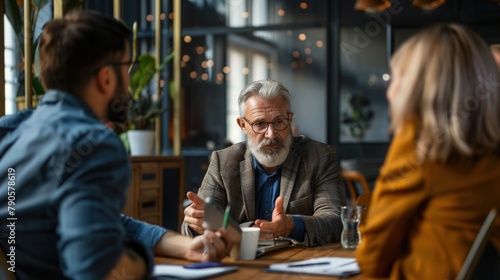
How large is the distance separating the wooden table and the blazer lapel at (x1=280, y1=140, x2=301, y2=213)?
0.41m

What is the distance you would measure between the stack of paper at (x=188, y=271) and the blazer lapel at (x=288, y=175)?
36.2 inches

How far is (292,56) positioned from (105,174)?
291 inches

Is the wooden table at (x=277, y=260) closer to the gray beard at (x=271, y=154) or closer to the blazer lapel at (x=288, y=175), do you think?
the blazer lapel at (x=288, y=175)

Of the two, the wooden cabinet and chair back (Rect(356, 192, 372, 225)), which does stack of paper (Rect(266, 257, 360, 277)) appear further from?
the wooden cabinet

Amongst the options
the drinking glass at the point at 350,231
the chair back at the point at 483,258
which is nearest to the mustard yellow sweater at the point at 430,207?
the chair back at the point at 483,258

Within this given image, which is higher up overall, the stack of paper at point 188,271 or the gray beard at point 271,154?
the gray beard at point 271,154

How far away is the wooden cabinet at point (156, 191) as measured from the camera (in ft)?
15.2

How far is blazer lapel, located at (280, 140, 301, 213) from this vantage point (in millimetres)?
2614

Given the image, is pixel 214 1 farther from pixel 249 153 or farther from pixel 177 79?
pixel 249 153

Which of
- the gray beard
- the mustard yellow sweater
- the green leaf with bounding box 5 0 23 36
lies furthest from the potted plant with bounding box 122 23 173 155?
the mustard yellow sweater

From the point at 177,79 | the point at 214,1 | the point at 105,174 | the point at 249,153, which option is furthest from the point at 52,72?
the point at 214,1

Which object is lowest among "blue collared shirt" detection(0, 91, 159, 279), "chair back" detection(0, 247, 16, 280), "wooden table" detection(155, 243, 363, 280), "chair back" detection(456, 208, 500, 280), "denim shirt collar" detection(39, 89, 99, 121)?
"wooden table" detection(155, 243, 363, 280)

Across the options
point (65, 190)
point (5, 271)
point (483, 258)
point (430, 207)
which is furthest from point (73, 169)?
point (483, 258)

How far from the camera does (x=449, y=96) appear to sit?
1245mm
